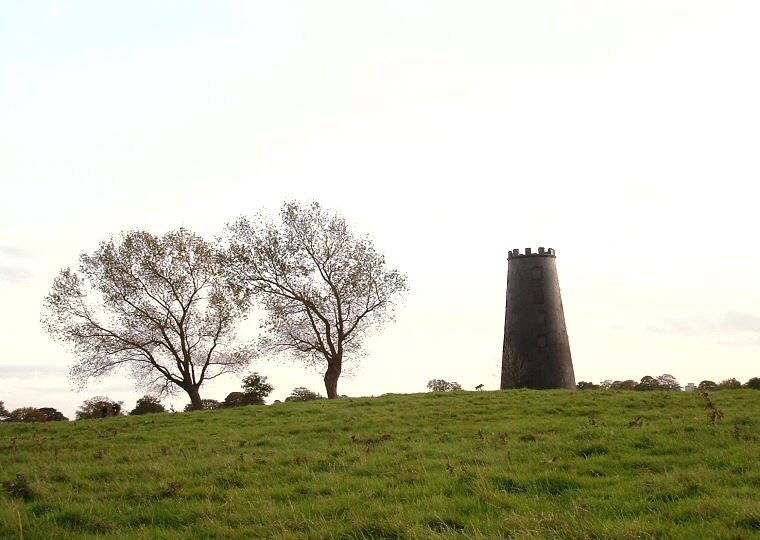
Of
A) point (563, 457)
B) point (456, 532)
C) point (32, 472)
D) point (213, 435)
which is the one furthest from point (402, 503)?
point (213, 435)

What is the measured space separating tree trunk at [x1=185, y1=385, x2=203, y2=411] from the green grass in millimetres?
20633

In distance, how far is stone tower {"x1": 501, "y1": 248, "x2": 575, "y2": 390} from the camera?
41.7 m

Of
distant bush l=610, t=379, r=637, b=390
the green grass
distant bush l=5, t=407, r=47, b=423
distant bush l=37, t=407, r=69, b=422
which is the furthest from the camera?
distant bush l=610, t=379, r=637, b=390

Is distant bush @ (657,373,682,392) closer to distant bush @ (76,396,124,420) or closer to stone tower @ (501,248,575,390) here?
stone tower @ (501,248,575,390)

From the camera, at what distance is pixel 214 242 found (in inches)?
1780

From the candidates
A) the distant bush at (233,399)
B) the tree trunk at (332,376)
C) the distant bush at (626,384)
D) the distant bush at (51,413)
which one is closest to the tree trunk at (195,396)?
the distant bush at (233,399)

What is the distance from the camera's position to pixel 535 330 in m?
42.0

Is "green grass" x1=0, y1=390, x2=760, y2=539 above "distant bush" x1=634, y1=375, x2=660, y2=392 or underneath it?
underneath

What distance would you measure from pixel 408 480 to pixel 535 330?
31178mm

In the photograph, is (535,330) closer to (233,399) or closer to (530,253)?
(530,253)

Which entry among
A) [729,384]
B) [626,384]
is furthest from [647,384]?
[729,384]

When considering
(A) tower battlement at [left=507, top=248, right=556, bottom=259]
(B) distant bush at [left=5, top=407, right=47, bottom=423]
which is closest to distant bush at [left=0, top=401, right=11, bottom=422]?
(B) distant bush at [left=5, top=407, right=47, bottom=423]

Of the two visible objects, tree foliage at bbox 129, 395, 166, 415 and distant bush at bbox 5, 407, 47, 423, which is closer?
distant bush at bbox 5, 407, 47, 423

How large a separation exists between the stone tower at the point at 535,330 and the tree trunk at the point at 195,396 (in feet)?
63.6
